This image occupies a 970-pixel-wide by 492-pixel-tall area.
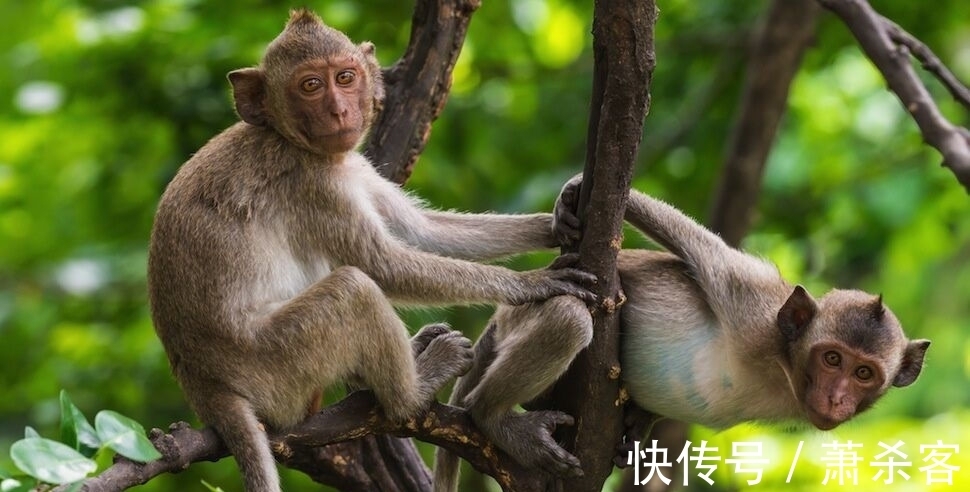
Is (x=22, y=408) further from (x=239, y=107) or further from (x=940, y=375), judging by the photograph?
(x=940, y=375)

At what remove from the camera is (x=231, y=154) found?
7.81m

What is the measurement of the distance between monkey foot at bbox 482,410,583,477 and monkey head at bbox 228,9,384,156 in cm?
190

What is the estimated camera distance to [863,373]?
7785mm

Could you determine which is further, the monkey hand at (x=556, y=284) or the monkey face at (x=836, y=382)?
the monkey face at (x=836, y=382)

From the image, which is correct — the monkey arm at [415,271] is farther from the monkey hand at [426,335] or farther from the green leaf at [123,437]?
the green leaf at [123,437]

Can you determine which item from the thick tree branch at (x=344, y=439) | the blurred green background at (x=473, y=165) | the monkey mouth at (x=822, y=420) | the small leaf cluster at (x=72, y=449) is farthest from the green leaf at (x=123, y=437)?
the blurred green background at (x=473, y=165)

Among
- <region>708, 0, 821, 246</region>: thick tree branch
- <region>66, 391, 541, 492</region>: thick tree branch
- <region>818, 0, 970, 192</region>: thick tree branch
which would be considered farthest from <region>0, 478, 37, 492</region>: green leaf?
<region>708, 0, 821, 246</region>: thick tree branch

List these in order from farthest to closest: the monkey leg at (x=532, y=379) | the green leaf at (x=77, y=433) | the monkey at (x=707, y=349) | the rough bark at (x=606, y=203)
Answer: the monkey at (x=707, y=349), the monkey leg at (x=532, y=379), the rough bark at (x=606, y=203), the green leaf at (x=77, y=433)

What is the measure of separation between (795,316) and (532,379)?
5.71ft

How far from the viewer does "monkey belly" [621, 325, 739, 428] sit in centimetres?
773

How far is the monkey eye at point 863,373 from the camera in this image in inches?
306

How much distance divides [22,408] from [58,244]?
6.36 feet

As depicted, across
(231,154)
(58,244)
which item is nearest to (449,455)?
(231,154)

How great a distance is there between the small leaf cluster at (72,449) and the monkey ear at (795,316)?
3.95 m
